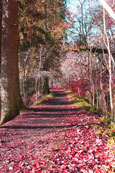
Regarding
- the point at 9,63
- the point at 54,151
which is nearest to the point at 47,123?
the point at 54,151

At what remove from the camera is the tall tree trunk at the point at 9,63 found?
25.0 feet

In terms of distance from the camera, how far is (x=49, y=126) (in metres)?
6.33

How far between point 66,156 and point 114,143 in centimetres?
116

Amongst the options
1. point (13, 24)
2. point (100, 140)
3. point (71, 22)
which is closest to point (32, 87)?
point (71, 22)

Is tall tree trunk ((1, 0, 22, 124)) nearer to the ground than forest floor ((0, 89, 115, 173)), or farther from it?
farther from it

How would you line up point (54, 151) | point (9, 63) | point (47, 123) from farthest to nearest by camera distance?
point (9, 63) → point (47, 123) → point (54, 151)

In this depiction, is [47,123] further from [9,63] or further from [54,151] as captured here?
[9,63]

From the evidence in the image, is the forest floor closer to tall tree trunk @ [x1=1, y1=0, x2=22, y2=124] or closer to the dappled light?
the dappled light

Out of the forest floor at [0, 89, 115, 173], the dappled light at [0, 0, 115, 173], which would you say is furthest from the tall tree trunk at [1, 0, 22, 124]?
the forest floor at [0, 89, 115, 173]

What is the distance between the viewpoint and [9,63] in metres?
7.68

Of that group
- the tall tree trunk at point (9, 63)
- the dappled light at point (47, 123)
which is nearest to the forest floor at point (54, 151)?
the dappled light at point (47, 123)

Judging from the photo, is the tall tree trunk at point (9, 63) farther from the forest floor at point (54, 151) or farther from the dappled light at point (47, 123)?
the forest floor at point (54, 151)

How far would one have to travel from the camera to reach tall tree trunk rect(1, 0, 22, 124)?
7605mm

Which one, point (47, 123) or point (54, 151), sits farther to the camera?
point (47, 123)
